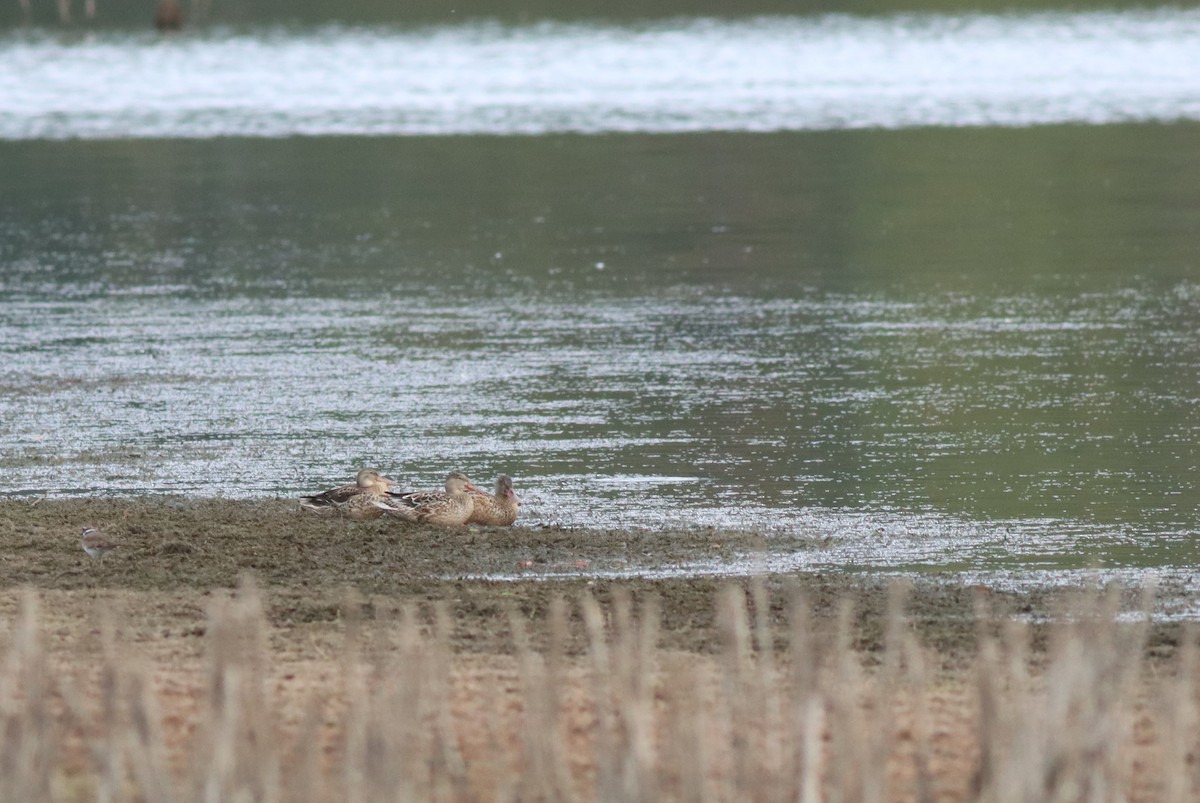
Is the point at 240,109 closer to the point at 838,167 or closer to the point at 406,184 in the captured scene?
the point at 406,184

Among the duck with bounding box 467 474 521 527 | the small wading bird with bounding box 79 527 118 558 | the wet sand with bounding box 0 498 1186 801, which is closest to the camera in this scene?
the wet sand with bounding box 0 498 1186 801

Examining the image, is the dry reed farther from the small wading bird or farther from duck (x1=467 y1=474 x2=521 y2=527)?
duck (x1=467 y1=474 x2=521 y2=527)

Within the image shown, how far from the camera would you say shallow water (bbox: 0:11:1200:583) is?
1295 centimetres

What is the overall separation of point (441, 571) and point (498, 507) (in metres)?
0.86

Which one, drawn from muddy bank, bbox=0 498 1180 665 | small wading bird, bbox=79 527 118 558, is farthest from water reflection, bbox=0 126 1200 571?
small wading bird, bbox=79 527 118 558

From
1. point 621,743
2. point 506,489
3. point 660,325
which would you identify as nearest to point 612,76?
point 660,325

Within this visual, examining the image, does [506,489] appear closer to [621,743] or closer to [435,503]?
[435,503]

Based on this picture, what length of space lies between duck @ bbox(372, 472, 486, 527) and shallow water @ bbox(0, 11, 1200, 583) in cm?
54

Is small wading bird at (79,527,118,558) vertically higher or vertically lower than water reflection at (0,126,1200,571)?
higher

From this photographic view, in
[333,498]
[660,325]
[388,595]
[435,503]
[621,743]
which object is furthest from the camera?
[660,325]

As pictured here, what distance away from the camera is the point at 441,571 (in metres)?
11.1

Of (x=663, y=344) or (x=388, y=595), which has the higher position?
(x=388, y=595)

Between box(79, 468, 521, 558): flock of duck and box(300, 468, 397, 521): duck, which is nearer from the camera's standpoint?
box(79, 468, 521, 558): flock of duck

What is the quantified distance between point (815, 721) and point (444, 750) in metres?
1.31
